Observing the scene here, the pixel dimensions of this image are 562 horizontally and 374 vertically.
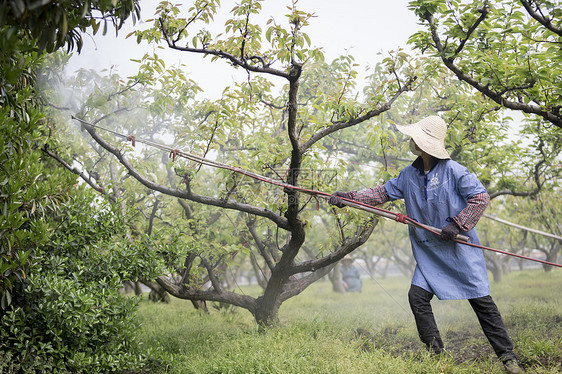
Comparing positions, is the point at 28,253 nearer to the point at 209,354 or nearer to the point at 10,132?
the point at 10,132

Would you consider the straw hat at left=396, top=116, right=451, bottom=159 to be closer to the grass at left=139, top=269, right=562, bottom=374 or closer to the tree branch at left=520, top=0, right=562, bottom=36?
the tree branch at left=520, top=0, right=562, bottom=36

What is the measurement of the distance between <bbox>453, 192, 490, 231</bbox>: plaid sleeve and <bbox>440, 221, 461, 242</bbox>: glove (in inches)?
1.6

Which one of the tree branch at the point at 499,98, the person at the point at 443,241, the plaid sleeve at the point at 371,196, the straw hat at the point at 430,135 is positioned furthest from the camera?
the tree branch at the point at 499,98

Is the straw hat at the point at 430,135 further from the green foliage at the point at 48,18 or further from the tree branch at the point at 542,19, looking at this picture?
the green foliage at the point at 48,18

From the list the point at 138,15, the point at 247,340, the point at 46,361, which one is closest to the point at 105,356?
the point at 46,361

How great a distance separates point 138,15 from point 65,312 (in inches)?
101

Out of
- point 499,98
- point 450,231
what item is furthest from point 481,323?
point 499,98

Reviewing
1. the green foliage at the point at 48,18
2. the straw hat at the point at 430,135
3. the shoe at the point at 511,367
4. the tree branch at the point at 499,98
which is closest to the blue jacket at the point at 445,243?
the straw hat at the point at 430,135

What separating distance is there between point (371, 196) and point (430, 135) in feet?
2.70

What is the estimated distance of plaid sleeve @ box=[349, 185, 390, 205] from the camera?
13.5ft

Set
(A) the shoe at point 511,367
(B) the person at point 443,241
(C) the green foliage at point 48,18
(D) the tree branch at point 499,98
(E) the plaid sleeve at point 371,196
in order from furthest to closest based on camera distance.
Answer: (D) the tree branch at point 499,98 < (E) the plaid sleeve at point 371,196 < (B) the person at point 443,241 < (A) the shoe at point 511,367 < (C) the green foliage at point 48,18

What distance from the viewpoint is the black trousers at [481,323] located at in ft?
11.2

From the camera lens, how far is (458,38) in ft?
14.7

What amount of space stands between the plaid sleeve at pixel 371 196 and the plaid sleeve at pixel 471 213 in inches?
33.3
